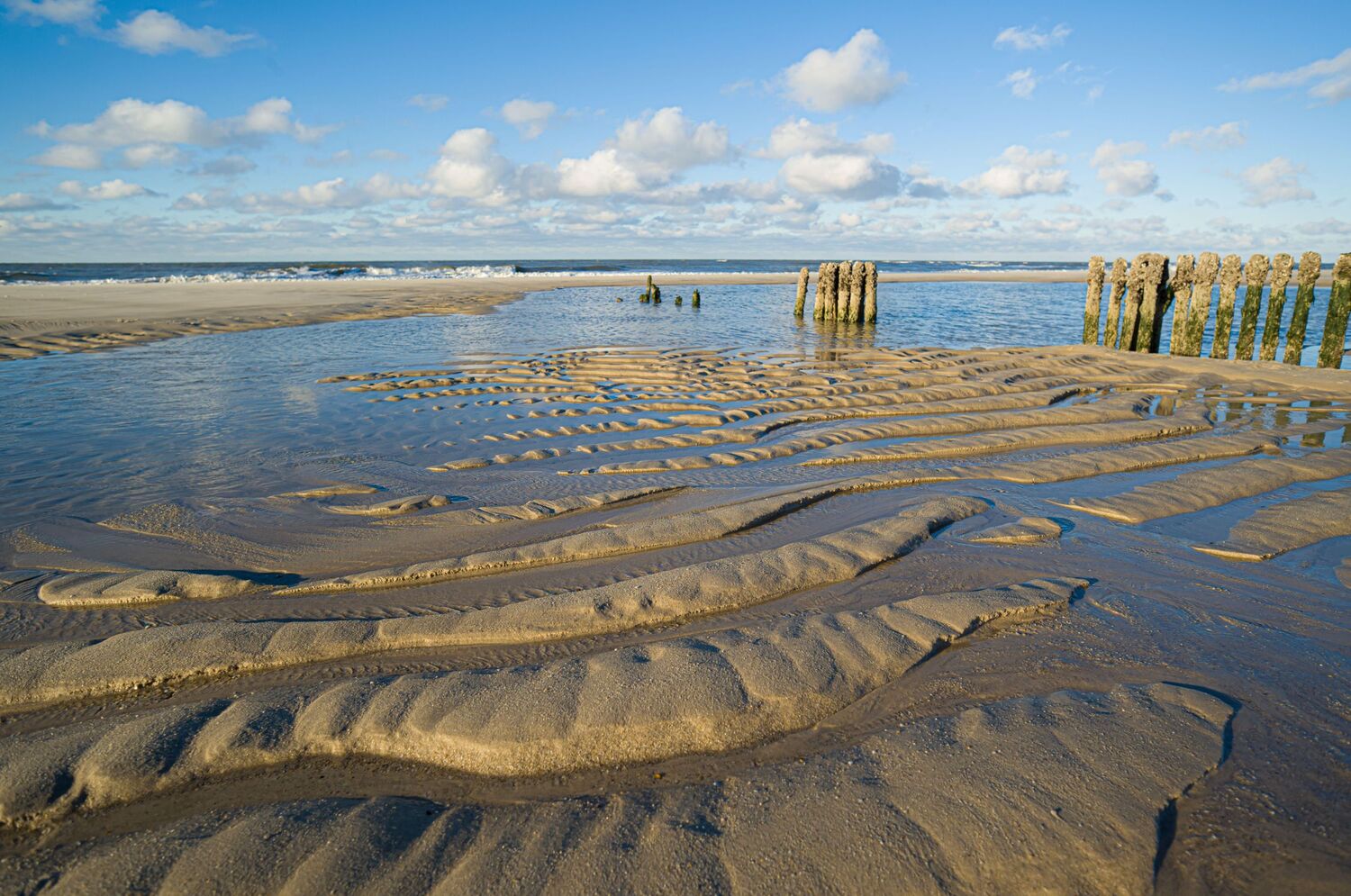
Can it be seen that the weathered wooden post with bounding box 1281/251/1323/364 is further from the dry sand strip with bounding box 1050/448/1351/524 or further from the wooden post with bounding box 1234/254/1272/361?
the dry sand strip with bounding box 1050/448/1351/524

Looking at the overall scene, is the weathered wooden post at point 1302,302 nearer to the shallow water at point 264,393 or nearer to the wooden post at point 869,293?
the shallow water at point 264,393

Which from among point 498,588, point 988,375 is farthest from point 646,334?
point 498,588

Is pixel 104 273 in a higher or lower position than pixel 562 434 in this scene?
higher

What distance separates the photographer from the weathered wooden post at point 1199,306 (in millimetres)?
12680

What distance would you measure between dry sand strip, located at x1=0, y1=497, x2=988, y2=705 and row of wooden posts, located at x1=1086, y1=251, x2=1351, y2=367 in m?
12.8

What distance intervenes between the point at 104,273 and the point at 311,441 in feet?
191

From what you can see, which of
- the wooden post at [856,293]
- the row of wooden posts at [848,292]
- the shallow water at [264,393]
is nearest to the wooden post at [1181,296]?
the shallow water at [264,393]

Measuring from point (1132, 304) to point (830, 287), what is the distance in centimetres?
851

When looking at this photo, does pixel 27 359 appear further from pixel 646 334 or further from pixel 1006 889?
pixel 1006 889

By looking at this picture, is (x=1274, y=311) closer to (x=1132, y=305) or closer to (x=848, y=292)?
(x=1132, y=305)

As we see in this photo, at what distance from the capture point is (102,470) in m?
6.20

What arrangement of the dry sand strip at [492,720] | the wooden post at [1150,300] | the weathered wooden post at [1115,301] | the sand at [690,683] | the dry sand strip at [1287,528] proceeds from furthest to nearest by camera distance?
the weathered wooden post at [1115,301]
the wooden post at [1150,300]
the dry sand strip at [1287,528]
the dry sand strip at [492,720]
the sand at [690,683]

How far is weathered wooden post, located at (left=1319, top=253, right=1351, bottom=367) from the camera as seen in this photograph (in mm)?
11641

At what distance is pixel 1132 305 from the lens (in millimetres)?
13867
